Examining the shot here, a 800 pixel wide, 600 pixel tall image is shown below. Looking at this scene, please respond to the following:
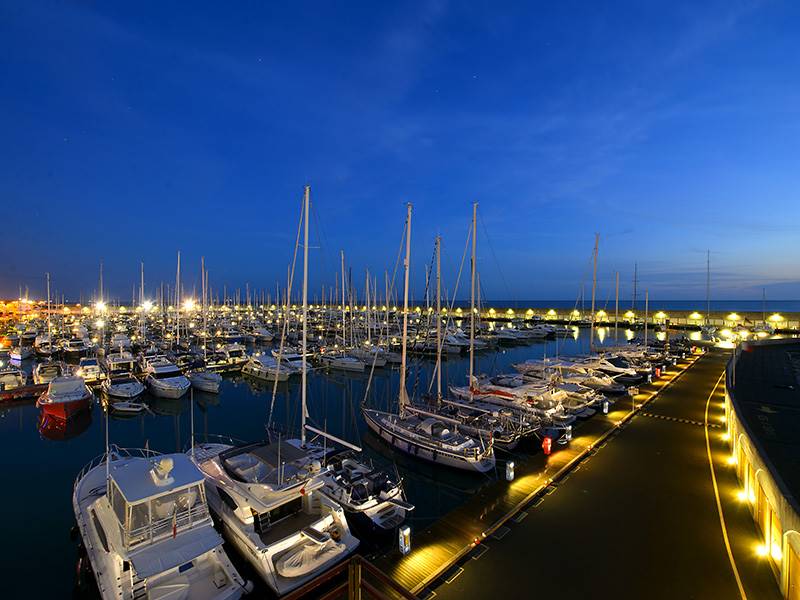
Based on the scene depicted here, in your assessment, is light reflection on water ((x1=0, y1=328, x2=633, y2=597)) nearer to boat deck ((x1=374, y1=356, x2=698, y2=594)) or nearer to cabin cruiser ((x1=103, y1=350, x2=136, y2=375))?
boat deck ((x1=374, y1=356, x2=698, y2=594))

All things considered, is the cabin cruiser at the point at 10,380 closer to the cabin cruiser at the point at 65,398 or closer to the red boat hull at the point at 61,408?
the cabin cruiser at the point at 65,398

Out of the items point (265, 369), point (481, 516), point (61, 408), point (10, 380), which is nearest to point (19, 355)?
point (10, 380)

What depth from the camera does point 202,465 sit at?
42.7 feet

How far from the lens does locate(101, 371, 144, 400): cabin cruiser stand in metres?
27.1

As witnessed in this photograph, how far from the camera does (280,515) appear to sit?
11.1m

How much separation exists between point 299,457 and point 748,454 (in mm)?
13631

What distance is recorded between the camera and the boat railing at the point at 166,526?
8915 millimetres

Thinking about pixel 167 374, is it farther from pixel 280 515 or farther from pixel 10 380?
pixel 280 515

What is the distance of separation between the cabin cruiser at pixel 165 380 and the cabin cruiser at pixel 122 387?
35.3 inches

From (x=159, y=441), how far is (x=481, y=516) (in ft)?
64.0

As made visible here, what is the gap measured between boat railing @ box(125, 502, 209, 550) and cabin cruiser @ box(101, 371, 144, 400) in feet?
73.3

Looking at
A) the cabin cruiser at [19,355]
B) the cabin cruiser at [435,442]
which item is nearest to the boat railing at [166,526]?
the cabin cruiser at [435,442]

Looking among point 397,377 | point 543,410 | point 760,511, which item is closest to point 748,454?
point 760,511

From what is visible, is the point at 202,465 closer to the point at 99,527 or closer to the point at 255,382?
the point at 99,527
